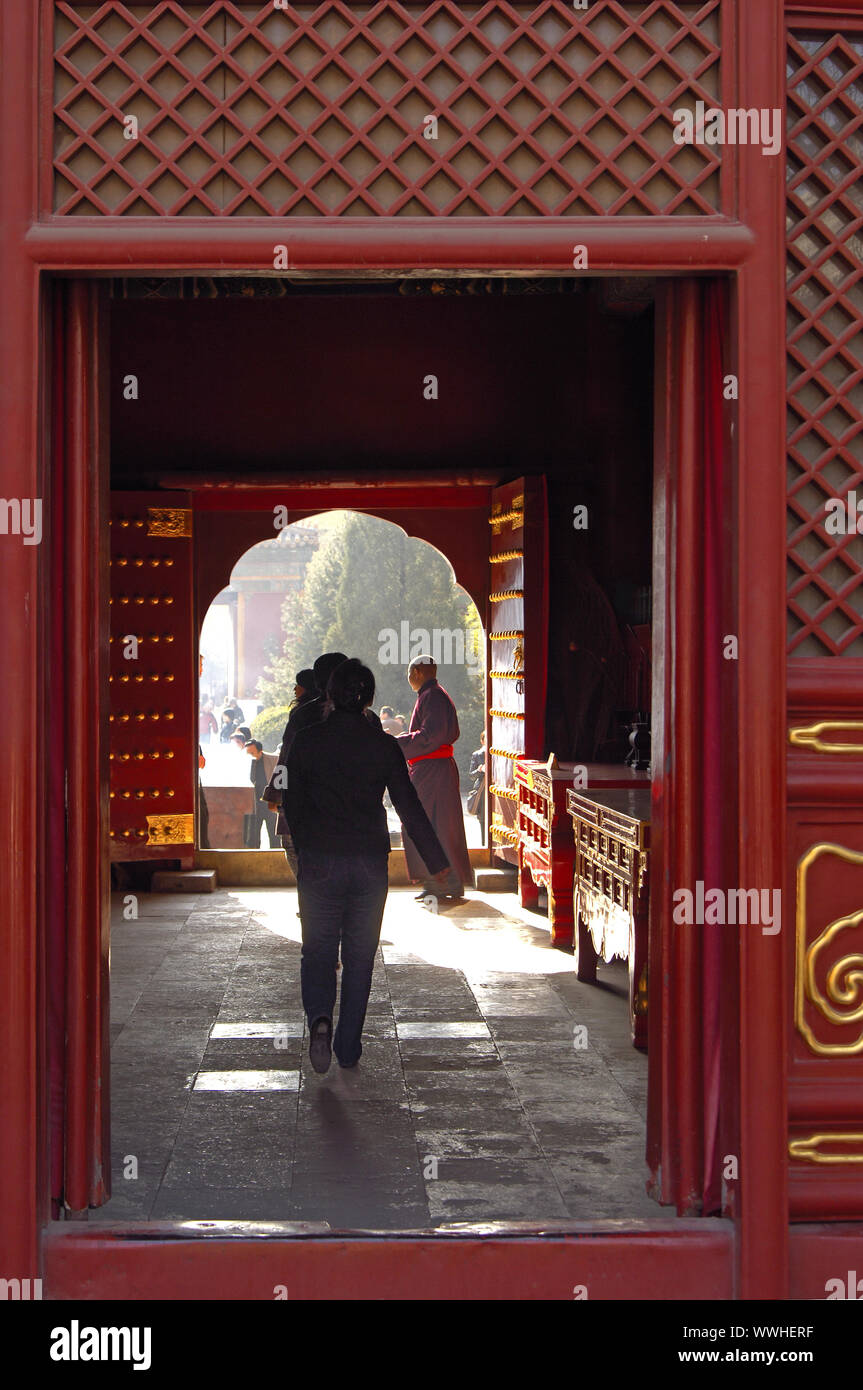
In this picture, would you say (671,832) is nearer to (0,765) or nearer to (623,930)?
(0,765)

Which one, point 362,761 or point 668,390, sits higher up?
point 668,390

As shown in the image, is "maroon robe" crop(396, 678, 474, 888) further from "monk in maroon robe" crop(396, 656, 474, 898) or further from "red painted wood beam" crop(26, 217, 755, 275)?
"red painted wood beam" crop(26, 217, 755, 275)

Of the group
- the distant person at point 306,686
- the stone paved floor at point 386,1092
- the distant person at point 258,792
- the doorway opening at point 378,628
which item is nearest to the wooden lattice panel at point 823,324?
the stone paved floor at point 386,1092

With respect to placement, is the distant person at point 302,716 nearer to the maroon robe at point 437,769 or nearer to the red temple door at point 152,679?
the maroon robe at point 437,769

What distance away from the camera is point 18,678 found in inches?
131

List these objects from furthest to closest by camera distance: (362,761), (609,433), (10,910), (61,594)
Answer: (609,433), (362,761), (61,594), (10,910)

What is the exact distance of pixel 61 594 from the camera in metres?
3.56

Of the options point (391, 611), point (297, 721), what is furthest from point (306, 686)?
point (391, 611)

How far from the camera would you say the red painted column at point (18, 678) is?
3.30 meters

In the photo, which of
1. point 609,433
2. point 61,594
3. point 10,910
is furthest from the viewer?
point 609,433

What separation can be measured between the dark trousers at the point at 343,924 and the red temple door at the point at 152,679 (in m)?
4.16
